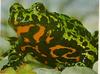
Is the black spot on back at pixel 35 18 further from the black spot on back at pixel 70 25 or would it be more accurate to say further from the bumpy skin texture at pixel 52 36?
the black spot on back at pixel 70 25

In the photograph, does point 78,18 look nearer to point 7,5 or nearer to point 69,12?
point 69,12

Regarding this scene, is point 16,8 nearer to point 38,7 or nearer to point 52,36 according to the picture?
point 38,7

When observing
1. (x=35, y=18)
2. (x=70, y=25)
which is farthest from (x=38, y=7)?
(x=70, y=25)

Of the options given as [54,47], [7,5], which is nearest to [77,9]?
[54,47]

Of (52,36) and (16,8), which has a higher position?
(16,8)

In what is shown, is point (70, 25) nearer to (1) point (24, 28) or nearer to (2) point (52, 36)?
(2) point (52, 36)

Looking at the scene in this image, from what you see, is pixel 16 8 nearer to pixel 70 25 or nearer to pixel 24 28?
pixel 24 28

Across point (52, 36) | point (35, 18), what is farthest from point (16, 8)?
point (52, 36)

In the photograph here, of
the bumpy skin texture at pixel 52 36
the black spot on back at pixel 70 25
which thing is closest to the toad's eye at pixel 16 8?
the bumpy skin texture at pixel 52 36

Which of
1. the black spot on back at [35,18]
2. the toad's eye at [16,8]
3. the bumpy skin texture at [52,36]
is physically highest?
the toad's eye at [16,8]
